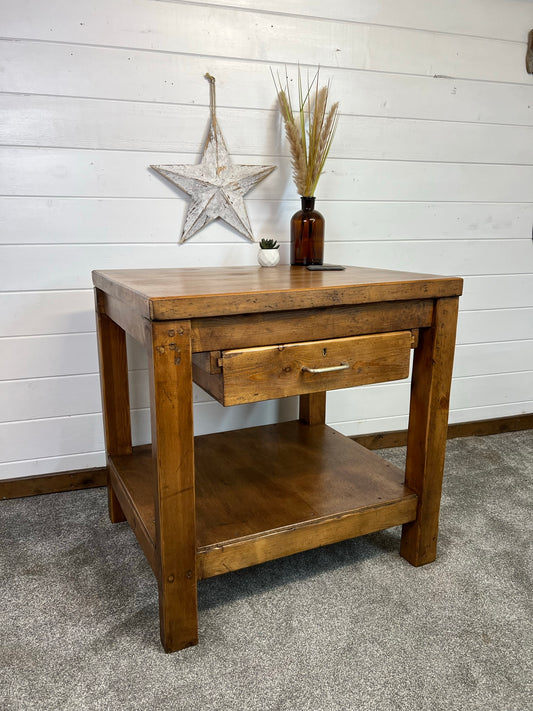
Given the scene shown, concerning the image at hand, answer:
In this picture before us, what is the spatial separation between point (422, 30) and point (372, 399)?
52.5 inches

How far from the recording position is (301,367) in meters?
1.11

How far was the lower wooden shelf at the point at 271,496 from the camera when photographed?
3.90 feet

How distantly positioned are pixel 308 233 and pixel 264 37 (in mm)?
639

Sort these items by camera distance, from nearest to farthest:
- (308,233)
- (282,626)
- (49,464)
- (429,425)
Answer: (282,626) < (429,425) < (308,233) < (49,464)

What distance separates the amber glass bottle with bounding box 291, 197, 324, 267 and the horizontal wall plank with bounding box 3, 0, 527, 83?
51cm

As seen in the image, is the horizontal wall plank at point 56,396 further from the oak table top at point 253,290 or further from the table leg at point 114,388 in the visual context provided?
the oak table top at point 253,290

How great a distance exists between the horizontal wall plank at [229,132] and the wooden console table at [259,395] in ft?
1.56

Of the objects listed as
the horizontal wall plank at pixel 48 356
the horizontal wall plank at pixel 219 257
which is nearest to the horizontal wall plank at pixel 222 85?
the horizontal wall plank at pixel 219 257

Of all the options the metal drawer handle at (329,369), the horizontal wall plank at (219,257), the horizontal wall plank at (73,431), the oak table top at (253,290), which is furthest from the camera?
the horizontal wall plank at (73,431)

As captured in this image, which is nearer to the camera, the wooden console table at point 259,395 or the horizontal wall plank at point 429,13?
the wooden console table at point 259,395

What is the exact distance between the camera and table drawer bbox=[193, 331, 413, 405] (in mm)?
1051

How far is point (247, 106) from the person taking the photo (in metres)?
1.73

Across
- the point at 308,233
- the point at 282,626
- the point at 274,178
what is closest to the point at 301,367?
the point at 282,626

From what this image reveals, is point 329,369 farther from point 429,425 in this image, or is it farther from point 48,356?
point 48,356
